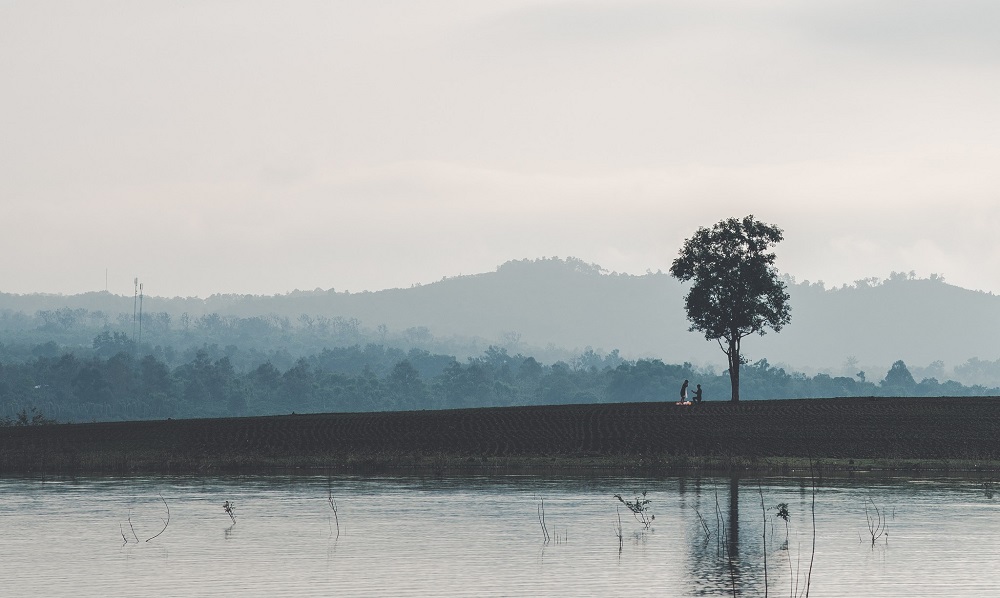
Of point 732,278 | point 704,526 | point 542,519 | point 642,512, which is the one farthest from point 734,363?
point 704,526

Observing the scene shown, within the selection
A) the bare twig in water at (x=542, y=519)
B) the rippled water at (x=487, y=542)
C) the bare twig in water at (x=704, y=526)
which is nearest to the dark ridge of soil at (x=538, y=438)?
the rippled water at (x=487, y=542)

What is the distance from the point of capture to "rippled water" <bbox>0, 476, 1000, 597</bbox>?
30.6 metres

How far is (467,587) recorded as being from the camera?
30.1 m

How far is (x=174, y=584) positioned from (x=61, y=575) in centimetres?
304

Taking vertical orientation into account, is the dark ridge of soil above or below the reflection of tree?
above

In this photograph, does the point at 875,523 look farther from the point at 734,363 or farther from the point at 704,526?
the point at 734,363

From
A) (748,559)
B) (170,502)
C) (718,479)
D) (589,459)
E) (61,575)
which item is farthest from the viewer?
(589,459)

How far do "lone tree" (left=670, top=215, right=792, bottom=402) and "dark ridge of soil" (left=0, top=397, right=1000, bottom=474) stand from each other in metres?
7.54

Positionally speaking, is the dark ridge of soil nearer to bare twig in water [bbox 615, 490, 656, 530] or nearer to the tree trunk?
the tree trunk

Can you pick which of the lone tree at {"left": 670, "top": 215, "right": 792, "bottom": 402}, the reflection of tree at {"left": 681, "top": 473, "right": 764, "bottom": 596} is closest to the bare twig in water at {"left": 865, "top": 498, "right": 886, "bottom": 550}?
the reflection of tree at {"left": 681, "top": 473, "right": 764, "bottom": 596}

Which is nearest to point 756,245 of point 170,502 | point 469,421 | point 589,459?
point 469,421

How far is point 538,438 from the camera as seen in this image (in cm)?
8181

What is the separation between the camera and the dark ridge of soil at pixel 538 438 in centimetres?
7344

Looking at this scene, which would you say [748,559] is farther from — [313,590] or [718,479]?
[718,479]
